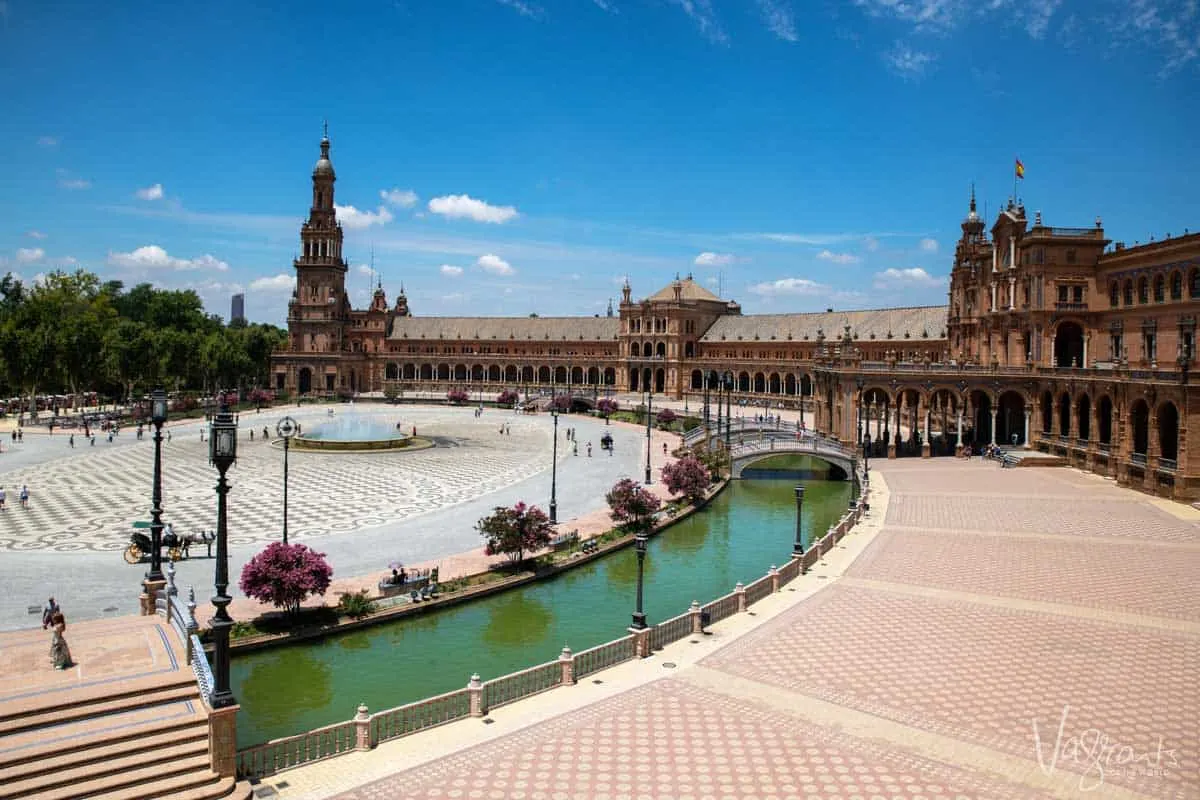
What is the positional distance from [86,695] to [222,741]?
9.04 feet

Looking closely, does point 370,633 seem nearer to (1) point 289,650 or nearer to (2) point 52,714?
(1) point 289,650

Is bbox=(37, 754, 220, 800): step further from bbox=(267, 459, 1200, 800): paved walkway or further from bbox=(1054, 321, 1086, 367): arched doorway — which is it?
bbox=(1054, 321, 1086, 367): arched doorway

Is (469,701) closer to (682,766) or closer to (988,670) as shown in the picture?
(682,766)

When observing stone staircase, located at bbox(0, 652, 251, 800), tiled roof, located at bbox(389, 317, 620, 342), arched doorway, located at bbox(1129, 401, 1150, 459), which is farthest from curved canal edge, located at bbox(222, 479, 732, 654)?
tiled roof, located at bbox(389, 317, 620, 342)

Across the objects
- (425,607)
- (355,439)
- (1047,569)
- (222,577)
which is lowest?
(425,607)

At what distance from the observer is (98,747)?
14539 millimetres

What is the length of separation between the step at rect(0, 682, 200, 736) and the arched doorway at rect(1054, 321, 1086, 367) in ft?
209

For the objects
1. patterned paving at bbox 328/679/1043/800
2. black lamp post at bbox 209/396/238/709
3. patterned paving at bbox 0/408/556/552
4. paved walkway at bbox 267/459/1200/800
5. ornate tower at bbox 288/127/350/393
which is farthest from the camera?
ornate tower at bbox 288/127/350/393

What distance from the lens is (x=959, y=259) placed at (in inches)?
3204

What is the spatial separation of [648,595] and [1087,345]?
154ft

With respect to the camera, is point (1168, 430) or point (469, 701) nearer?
point (469, 701)

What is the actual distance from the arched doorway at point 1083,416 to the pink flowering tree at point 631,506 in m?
33.3

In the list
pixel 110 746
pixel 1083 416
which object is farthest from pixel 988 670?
pixel 1083 416

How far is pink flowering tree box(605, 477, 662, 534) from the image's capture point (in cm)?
4019
